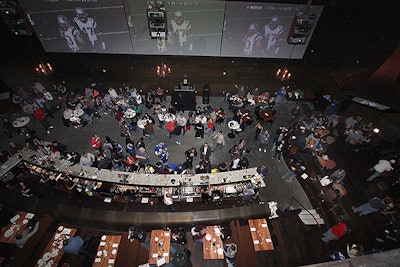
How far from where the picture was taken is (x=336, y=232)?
8305 millimetres

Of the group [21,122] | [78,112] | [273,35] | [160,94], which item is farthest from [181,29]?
[21,122]

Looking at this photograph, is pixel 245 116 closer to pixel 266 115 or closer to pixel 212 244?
pixel 266 115

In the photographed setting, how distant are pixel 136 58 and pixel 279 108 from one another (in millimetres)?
9337

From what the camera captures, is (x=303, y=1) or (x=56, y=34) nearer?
(x=303, y=1)

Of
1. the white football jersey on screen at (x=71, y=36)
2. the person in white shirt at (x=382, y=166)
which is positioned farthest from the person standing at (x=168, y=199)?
the white football jersey on screen at (x=71, y=36)

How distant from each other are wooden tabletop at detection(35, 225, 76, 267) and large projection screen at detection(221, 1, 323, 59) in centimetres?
1232

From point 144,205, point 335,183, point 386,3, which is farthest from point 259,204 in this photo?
point 386,3

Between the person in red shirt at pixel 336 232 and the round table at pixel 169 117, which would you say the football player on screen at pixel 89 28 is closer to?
the round table at pixel 169 117

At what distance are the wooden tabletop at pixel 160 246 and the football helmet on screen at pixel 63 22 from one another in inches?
476

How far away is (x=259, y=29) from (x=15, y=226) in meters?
14.7

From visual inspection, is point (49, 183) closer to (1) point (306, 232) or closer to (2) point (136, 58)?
(2) point (136, 58)

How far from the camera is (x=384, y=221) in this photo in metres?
9.39

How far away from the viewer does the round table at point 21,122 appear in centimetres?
1158

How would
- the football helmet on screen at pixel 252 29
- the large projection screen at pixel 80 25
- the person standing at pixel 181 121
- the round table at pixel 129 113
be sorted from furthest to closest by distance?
the football helmet on screen at pixel 252 29, the large projection screen at pixel 80 25, the person standing at pixel 181 121, the round table at pixel 129 113
